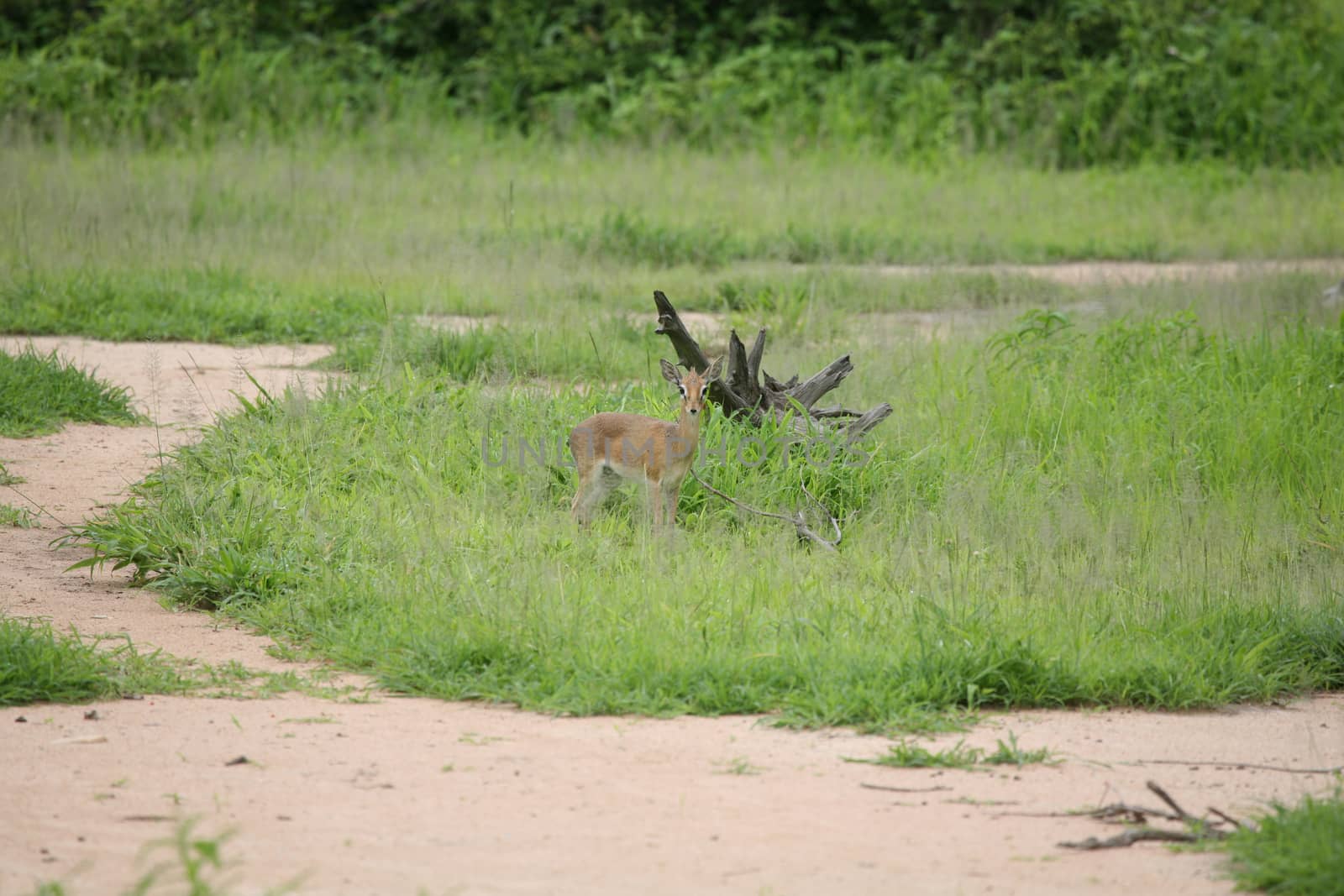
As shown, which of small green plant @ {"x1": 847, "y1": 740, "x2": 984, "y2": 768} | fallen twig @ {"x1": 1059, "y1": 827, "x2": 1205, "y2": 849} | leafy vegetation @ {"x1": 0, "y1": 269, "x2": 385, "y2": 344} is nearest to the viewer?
fallen twig @ {"x1": 1059, "y1": 827, "x2": 1205, "y2": 849}

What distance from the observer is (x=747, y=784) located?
167 inches

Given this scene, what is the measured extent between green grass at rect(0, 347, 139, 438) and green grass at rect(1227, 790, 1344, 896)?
660 cm

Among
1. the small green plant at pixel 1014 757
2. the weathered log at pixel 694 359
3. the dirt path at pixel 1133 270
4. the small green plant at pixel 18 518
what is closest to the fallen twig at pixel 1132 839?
the small green plant at pixel 1014 757

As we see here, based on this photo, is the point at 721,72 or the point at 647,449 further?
the point at 721,72

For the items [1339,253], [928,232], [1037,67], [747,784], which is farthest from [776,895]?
[1037,67]

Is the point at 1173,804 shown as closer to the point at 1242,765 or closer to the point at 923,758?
the point at 1242,765

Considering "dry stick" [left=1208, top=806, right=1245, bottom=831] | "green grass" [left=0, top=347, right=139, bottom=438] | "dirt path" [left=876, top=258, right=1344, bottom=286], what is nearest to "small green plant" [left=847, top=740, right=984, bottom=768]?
"dry stick" [left=1208, top=806, right=1245, bottom=831]

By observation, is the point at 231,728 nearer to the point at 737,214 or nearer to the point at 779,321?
the point at 779,321

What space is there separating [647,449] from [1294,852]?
3.24 m

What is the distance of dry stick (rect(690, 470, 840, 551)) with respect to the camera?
6.48 metres

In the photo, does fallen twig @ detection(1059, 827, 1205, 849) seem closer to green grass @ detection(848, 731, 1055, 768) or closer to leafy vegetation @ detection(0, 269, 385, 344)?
green grass @ detection(848, 731, 1055, 768)

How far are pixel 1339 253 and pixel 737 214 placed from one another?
5389 mm

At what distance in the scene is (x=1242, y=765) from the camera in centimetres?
455

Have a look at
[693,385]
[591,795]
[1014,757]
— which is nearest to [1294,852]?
[1014,757]
